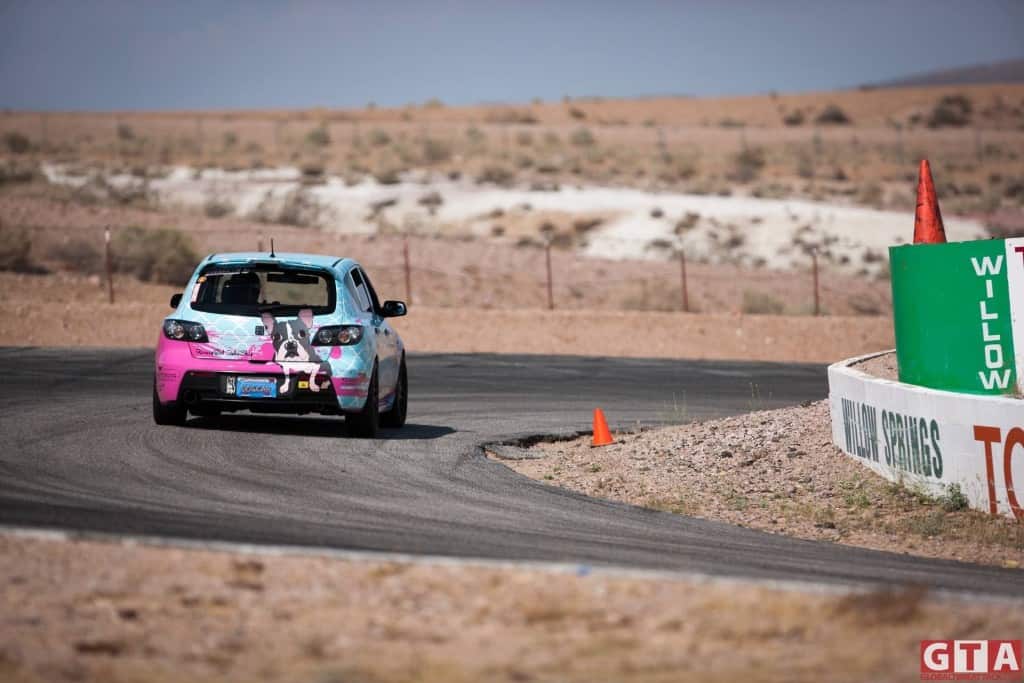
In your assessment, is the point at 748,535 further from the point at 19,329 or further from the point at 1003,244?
the point at 19,329

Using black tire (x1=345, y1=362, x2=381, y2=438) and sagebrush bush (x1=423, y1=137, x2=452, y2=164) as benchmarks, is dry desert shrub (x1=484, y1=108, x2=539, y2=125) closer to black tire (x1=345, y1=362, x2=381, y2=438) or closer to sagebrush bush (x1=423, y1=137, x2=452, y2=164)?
sagebrush bush (x1=423, y1=137, x2=452, y2=164)

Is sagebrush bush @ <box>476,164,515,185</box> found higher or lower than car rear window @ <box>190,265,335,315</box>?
higher

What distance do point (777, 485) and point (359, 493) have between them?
434 cm

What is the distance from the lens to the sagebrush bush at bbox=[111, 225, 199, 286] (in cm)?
3672

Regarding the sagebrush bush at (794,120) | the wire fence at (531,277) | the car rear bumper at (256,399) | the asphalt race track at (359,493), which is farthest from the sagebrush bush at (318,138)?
the car rear bumper at (256,399)

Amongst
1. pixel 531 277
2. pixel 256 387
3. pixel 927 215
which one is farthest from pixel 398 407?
pixel 531 277

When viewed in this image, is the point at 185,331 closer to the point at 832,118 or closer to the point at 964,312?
the point at 964,312

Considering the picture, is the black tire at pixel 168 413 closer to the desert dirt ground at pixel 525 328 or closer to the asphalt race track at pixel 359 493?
the asphalt race track at pixel 359 493

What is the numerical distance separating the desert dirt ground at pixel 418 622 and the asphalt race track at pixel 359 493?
0.77 metres

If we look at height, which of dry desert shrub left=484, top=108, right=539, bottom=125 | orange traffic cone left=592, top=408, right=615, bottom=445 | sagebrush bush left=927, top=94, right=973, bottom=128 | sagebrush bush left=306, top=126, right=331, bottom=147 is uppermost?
dry desert shrub left=484, top=108, right=539, bottom=125

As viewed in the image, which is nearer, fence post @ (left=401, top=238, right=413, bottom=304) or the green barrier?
the green barrier

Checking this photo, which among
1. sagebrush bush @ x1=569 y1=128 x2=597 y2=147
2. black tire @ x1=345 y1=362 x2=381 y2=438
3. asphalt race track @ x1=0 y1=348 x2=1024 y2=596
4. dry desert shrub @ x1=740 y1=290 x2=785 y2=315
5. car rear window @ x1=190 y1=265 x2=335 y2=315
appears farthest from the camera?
sagebrush bush @ x1=569 y1=128 x2=597 y2=147
